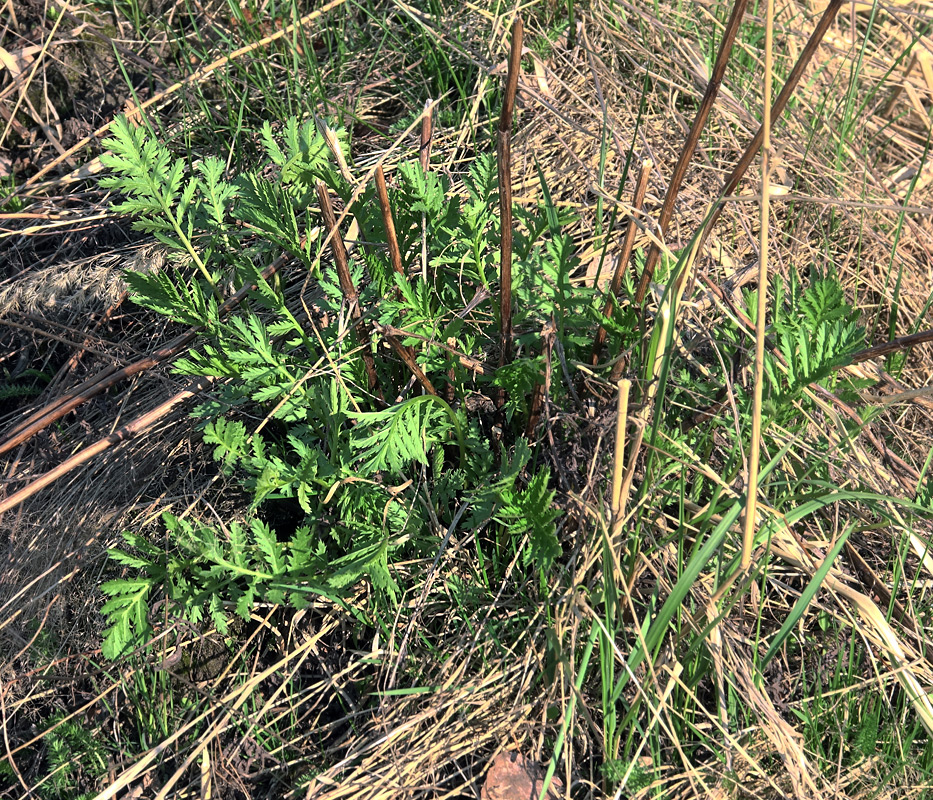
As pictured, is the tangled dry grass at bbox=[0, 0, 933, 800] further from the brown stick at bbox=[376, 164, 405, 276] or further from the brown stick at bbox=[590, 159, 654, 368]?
the brown stick at bbox=[376, 164, 405, 276]

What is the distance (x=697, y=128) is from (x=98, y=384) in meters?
1.67

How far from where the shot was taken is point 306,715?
6.16 ft

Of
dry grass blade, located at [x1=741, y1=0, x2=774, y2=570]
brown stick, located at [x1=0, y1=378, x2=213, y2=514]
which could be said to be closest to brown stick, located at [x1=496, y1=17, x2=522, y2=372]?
dry grass blade, located at [x1=741, y1=0, x2=774, y2=570]

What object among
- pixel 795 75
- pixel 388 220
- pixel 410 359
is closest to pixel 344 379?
pixel 410 359

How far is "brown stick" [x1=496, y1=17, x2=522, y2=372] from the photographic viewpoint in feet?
4.25

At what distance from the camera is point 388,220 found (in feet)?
5.01

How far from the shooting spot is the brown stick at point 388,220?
1.45 meters

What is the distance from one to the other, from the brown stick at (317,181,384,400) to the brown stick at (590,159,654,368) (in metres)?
0.50

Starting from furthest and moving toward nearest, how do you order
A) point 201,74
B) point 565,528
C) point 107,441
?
point 201,74 → point 107,441 → point 565,528

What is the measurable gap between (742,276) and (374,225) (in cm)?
104

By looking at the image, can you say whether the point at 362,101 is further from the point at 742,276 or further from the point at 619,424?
the point at 619,424

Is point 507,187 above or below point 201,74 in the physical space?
above

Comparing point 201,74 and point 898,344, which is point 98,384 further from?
point 898,344

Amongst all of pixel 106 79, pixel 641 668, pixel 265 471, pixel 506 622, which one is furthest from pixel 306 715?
pixel 106 79
